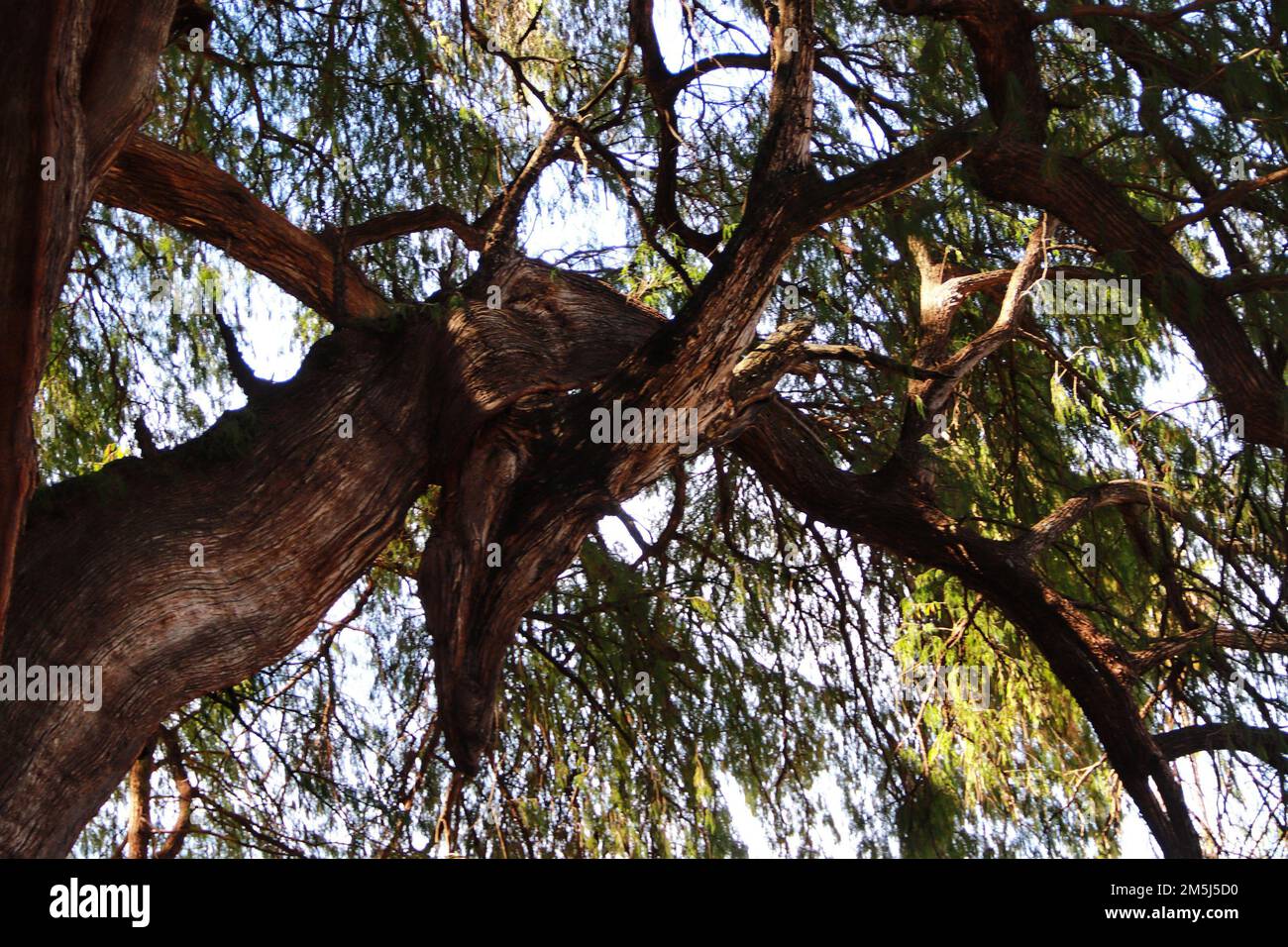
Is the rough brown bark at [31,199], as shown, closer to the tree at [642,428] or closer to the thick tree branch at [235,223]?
the tree at [642,428]

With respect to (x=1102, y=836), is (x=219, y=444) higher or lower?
higher

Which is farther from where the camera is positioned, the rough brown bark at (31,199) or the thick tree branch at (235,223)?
the thick tree branch at (235,223)

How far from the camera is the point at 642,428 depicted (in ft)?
10.7

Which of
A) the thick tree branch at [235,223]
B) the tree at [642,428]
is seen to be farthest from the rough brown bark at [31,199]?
the thick tree branch at [235,223]

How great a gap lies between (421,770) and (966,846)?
1724mm

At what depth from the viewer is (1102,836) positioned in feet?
15.3

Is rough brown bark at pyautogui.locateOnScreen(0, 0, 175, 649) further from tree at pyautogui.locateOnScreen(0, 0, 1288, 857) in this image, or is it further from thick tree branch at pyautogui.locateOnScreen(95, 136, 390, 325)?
thick tree branch at pyautogui.locateOnScreen(95, 136, 390, 325)

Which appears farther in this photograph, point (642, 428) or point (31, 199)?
point (642, 428)

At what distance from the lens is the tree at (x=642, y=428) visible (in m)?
2.93
